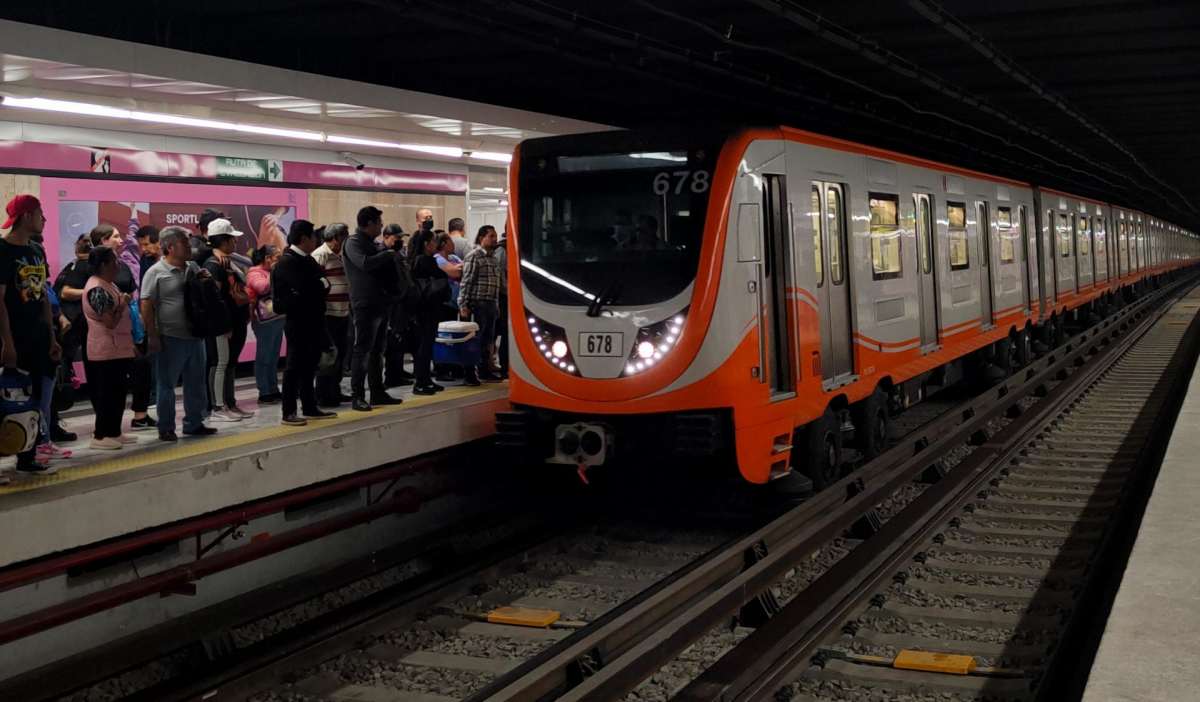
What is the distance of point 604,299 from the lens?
7.89m

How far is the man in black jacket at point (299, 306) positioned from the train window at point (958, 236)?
6787 mm

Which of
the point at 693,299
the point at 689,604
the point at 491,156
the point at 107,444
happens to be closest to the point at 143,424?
the point at 107,444

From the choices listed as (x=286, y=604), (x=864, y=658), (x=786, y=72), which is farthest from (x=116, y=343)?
(x=786, y=72)

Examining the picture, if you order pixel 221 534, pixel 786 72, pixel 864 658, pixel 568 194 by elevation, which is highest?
pixel 786 72

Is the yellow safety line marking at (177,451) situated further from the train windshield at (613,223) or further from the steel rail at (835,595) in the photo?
the steel rail at (835,595)

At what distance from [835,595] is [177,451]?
4.26 m

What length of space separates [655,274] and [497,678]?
3256mm

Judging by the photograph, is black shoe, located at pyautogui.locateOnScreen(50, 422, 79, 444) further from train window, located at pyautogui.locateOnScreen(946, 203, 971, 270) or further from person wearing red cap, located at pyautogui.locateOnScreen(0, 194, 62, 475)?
train window, located at pyautogui.locateOnScreen(946, 203, 971, 270)

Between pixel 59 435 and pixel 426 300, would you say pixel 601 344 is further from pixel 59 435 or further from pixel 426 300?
pixel 59 435

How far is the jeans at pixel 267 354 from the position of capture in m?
10.3

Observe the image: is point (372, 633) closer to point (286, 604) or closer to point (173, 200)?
point (286, 604)

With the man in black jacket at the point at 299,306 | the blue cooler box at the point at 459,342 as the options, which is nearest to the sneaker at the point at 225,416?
the man in black jacket at the point at 299,306

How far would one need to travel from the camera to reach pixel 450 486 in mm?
9133

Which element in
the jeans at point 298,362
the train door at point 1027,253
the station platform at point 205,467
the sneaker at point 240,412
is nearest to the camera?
the station platform at point 205,467
